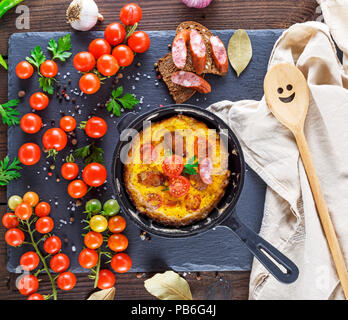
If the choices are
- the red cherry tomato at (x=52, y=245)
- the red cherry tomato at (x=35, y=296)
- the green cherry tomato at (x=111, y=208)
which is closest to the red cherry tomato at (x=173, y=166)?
the green cherry tomato at (x=111, y=208)

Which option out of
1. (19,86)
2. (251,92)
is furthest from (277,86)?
(19,86)

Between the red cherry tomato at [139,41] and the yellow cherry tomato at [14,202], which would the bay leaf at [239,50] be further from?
the yellow cherry tomato at [14,202]

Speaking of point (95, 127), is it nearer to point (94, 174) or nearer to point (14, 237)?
point (94, 174)

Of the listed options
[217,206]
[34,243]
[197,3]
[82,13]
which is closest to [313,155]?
[217,206]

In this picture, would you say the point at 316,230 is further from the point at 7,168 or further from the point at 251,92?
the point at 7,168

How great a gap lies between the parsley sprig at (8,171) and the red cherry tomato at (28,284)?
1.54 feet

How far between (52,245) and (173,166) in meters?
0.75

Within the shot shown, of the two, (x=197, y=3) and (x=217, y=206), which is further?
(x=197, y=3)

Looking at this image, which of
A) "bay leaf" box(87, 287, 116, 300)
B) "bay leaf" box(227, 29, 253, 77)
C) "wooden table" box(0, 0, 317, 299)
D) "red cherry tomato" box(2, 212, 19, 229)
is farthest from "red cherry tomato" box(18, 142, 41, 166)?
"bay leaf" box(227, 29, 253, 77)

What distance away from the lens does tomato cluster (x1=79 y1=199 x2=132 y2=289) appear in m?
1.82

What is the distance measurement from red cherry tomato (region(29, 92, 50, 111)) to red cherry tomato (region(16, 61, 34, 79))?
103 millimetres

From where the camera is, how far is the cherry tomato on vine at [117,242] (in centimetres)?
182

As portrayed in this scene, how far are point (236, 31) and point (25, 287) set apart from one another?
161 cm

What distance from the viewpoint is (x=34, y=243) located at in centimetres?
188
